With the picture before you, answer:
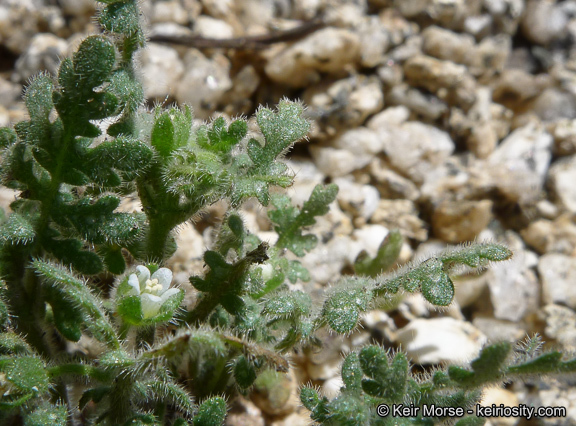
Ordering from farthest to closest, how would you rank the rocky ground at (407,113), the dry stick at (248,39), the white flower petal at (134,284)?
the dry stick at (248,39) → the rocky ground at (407,113) → the white flower petal at (134,284)

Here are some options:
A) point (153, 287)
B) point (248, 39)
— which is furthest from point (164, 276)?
point (248, 39)

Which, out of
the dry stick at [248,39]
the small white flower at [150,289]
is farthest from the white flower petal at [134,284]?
the dry stick at [248,39]

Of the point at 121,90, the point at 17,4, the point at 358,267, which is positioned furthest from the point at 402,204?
the point at 17,4

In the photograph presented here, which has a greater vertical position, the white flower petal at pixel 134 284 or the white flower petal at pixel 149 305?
the white flower petal at pixel 134 284

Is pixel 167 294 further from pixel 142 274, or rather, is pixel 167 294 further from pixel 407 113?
pixel 407 113

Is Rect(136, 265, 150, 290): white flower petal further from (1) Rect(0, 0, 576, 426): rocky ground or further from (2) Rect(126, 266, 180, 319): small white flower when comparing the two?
(1) Rect(0, 0, 576, 426): rocky ground

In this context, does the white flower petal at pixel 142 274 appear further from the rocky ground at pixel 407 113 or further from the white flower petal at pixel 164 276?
the rocky ground at pixel 407 113

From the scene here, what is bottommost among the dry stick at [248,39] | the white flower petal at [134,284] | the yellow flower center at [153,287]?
the dry stick at [248,39]
